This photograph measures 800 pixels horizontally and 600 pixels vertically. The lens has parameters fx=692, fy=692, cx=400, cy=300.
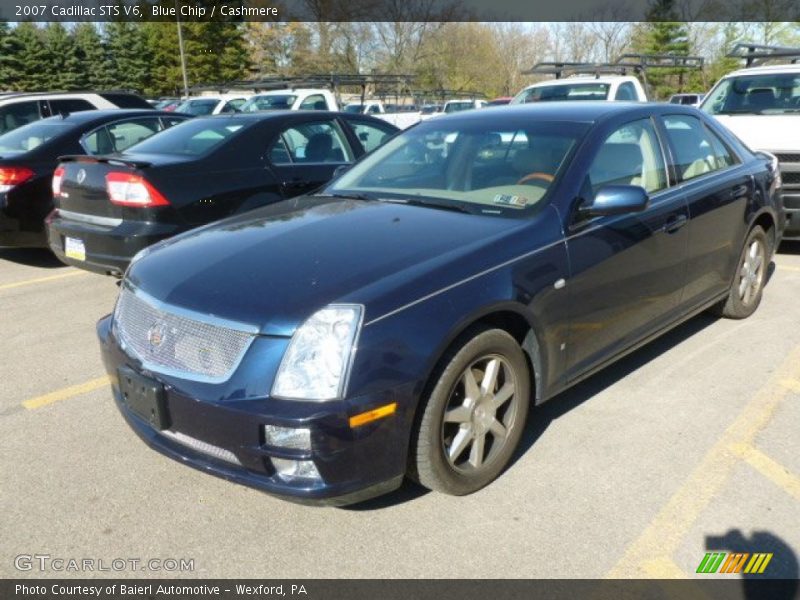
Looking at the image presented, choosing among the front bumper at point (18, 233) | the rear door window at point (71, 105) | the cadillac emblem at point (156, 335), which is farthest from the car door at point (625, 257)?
the rear door window at point (71, 105)

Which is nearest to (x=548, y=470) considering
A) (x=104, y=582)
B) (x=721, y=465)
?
(x=721, y=465)

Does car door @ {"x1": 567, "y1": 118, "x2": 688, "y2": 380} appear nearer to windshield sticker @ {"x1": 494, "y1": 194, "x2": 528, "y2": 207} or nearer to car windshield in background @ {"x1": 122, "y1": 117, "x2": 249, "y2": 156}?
windshield sticker @ {"x1": 494, "y1": 194, "x2": 528, "y2": 207}

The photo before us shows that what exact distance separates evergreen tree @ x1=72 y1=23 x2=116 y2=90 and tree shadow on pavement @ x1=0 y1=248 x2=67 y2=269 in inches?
2082

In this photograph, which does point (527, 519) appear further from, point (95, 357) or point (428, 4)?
point (428, 4)

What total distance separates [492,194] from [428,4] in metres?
46.7

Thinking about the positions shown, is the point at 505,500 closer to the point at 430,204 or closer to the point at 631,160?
the point at 430,204

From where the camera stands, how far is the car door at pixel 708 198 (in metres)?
4.20

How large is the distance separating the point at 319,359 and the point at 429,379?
1.54 feet

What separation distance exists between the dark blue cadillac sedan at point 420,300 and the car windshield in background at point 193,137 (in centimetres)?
201

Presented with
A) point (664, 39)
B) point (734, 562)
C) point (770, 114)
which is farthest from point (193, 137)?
point (664, 39)

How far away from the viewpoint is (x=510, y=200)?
3395 millimetres

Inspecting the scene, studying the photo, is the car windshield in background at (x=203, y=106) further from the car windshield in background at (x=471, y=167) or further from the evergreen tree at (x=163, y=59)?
the evergreen tree at (x=163, y=59)

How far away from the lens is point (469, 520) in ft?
9.21

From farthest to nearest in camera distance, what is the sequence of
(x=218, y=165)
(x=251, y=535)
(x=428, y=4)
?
1. (x=428, y=4)
2. (x=218, y=165)
3. (x=251, y=535)
